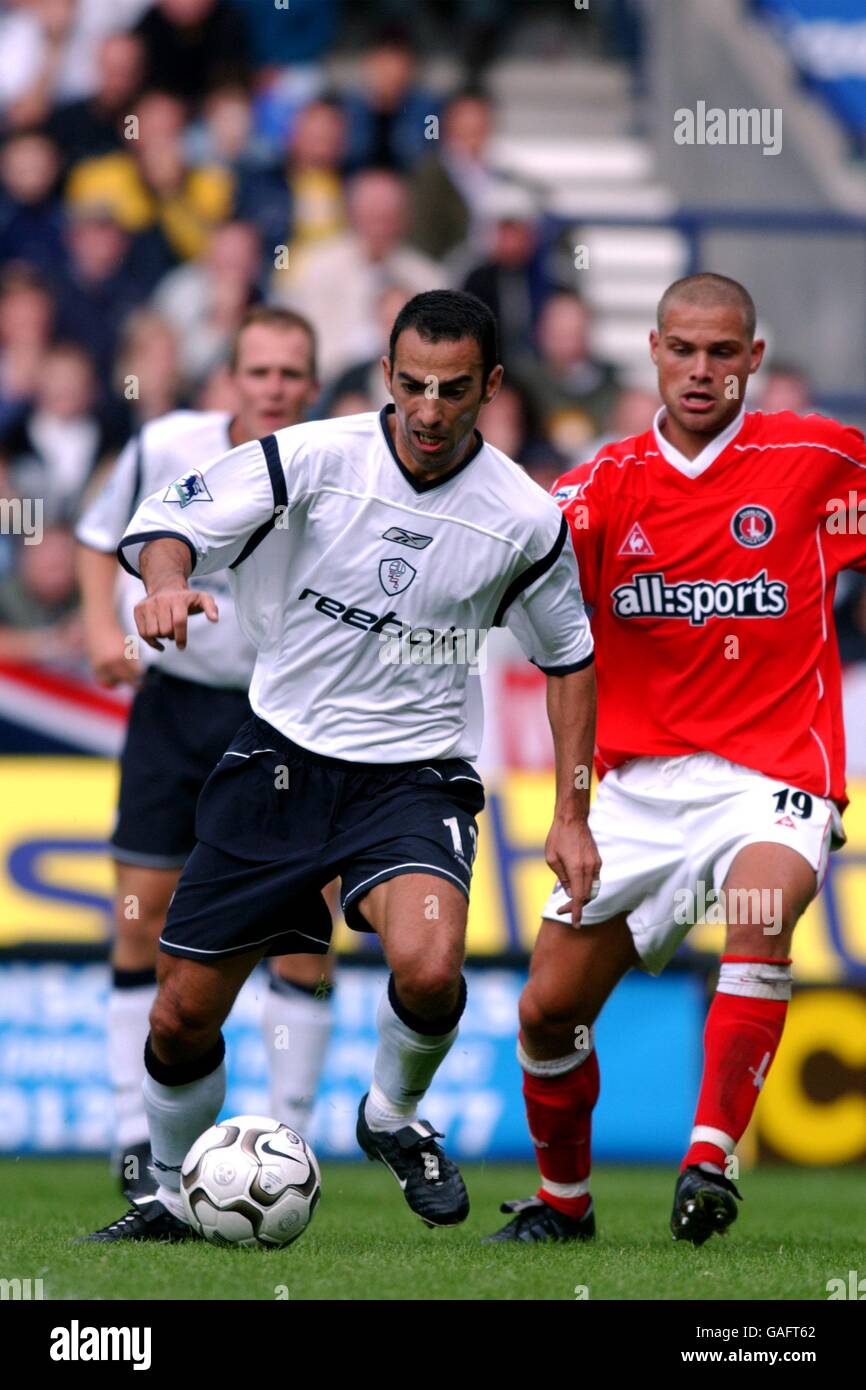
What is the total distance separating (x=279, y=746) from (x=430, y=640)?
481 millimetres

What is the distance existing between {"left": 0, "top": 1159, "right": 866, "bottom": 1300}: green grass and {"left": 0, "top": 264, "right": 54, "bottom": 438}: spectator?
6.23m

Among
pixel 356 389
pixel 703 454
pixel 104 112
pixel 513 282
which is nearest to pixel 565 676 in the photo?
pixel 703 454

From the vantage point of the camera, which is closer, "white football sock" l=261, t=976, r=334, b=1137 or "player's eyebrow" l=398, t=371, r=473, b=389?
"player's eyebrow" l=398, t=371, r=473, b=389

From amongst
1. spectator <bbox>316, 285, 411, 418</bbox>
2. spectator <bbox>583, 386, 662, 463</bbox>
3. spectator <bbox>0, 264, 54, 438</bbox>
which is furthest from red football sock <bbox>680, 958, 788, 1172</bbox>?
spectator <bbox>0, 264, 54, 438</bbox>

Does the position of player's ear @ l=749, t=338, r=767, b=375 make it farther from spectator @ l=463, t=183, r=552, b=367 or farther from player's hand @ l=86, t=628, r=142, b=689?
spectator @ l=463, t=183, r=552, b=367

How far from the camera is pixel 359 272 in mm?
12836

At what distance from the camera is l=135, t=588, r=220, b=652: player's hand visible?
15.4 feet

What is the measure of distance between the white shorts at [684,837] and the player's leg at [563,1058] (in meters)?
0.06

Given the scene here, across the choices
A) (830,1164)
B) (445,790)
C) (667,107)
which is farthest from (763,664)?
(667,107)

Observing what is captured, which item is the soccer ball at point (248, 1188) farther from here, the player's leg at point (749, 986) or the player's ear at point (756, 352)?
the player's ear at point (756, 352)

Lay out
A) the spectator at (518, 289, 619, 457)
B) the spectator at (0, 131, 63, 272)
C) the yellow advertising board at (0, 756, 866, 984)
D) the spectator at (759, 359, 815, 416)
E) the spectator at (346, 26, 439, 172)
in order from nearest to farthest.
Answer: the yellow advertising board at (0, 756, 866, 984) < the spectator at (759, 359, 815, 416) < the spectator at (518, 289, 619, 457) < the spectator at (0, 131, 63, 272) < the spectator at (346, 26, 439, 172)

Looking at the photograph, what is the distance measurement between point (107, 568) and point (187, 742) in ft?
2.27

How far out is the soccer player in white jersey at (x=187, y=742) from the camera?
270 inches

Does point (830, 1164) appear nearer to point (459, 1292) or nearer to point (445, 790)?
point (445, 790)
